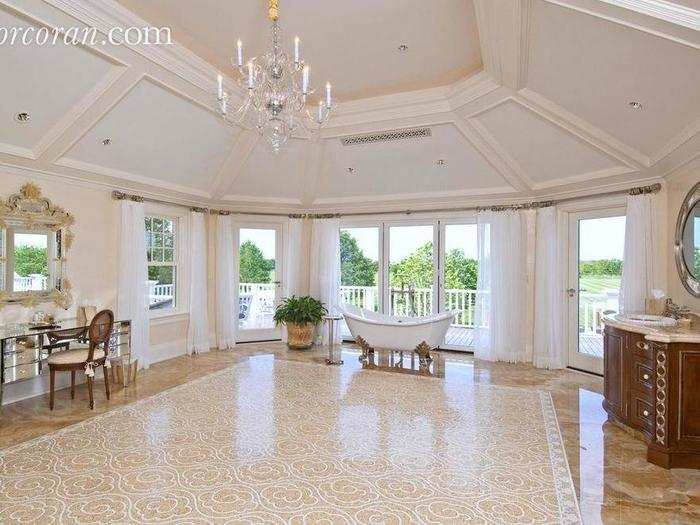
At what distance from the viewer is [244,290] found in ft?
22.7

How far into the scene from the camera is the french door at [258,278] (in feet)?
22.7

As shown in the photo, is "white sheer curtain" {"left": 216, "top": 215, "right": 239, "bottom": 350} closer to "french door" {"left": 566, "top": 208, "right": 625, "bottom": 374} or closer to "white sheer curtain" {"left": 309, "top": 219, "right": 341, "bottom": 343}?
"white sheer curtain" {"left": 309, "top": 219, "right": 341, "bottom": 343}

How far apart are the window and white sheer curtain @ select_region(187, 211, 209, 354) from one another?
273 millimetres

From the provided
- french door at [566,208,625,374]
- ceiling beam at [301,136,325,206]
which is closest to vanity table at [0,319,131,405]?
ceiling beam at [301,136,325,206]

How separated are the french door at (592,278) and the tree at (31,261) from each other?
6227mm

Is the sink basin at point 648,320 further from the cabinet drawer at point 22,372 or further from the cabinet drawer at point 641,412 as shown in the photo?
the cabinet drawer at point 22,372

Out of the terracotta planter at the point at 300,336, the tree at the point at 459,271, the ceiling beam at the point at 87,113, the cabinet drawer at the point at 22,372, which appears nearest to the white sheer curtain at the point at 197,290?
the terracotta planter at the point at 300,336

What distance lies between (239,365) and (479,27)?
4.60 meters

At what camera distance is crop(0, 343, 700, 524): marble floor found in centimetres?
238

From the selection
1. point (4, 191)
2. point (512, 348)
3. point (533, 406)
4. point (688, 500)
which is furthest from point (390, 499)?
point (4, 191)

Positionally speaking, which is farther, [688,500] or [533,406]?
[533,406]

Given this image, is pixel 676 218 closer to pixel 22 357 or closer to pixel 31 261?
pixel 22 357

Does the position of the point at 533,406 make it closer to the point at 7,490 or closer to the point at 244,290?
the point at 7,490

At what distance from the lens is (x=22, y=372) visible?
3688 mm
